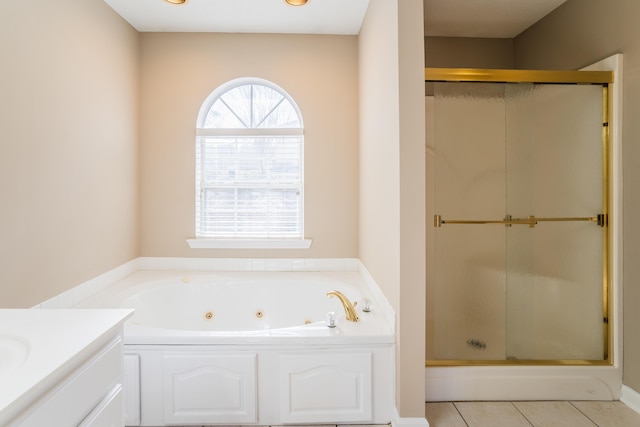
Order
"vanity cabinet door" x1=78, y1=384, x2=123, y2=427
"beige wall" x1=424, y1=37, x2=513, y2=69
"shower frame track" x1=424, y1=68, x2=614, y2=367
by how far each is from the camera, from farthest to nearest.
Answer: "beige wall" x1=424, y1=37, x2=513, y2=69 → "shower frame track" x1=424, y1=68, x2=614, y2=367 → "vanity cabinet door" x1=78, y1=384, x2=123, y2=427

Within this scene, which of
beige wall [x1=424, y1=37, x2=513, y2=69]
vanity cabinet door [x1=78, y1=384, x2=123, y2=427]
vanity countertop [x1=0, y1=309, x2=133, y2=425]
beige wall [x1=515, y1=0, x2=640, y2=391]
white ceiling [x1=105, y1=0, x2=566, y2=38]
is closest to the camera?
vanity countertop [x1=0, y1=309, x2=133, y2=425]

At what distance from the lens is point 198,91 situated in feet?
9.65

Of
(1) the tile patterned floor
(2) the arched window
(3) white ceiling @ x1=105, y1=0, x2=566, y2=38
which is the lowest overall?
(1) the tile patterned floor

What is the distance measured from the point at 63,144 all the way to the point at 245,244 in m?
1.41

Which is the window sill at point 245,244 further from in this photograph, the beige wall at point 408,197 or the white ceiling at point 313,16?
the white ceiling at point 313,16

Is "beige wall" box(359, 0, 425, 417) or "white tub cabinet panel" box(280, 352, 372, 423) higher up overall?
"beige wall" box(359, 0, 425, 417)

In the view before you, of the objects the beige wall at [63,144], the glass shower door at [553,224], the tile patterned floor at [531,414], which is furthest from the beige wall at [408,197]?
the beige wall at [63,144]

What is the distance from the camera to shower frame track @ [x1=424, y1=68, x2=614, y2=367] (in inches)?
79.5

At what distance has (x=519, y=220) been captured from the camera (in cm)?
212

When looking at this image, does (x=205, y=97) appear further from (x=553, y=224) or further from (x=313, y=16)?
(x=553, y=224)

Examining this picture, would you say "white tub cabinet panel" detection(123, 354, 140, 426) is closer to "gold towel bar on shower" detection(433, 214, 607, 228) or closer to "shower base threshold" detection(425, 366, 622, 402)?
"shower base threshold" detection(425, 366, 622, 402)

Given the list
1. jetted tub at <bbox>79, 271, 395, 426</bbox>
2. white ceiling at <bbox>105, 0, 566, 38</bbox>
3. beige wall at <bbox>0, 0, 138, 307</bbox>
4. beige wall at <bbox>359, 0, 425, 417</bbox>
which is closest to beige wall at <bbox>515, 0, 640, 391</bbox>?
white ceiling at <bbox>105, 0, 566, 38</bbox>

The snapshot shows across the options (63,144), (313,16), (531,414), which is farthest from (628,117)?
(63,144)

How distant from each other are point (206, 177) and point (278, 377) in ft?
6.02
